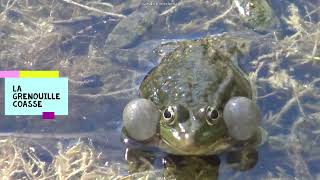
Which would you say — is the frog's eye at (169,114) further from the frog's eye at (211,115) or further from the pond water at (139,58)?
the pond water at (139,58)

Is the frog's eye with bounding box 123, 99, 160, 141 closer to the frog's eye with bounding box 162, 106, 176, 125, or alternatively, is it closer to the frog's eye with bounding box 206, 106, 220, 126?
the frog's eye with bounding box 162, 106, 176, 125

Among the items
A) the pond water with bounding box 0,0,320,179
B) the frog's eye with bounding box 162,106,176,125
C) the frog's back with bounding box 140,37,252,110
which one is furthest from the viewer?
the pond water with bounding box 0,0,320,179

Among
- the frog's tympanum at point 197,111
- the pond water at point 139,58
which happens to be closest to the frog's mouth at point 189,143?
the frog's tympanum at point 197,111

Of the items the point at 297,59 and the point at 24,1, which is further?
Answer: the point at 24,1

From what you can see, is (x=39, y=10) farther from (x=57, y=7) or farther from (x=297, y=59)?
(x=297, y=59)

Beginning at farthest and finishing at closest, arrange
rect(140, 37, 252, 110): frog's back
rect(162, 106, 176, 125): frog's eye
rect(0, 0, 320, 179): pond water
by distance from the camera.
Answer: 1. rect(0, 0, 320, 179): pond water
2. rect(140, 37, 252, 110): frog's back
3. rect(162, 106, 176, 125): frog's eye

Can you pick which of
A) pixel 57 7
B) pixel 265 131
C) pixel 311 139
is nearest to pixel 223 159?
pixel 265 131

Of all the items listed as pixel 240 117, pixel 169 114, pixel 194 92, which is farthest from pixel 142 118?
pixel 240 117

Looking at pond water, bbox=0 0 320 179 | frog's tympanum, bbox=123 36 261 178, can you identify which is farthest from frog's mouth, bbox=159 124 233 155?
pond water, bbox=0 0 320 179
